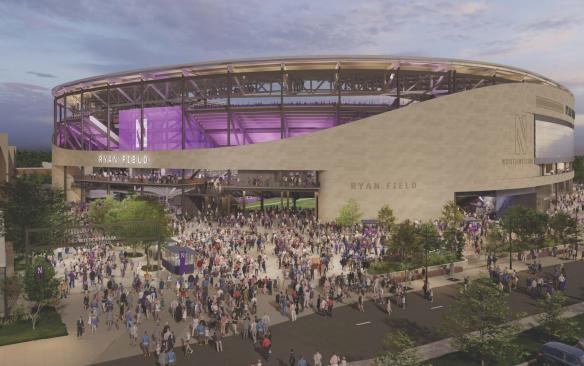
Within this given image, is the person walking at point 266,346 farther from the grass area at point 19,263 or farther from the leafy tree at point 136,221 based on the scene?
the grass area at point 19,263

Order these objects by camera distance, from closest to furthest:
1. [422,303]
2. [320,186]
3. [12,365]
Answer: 1. [12,365]
2. [422,303]
3. [320,186]

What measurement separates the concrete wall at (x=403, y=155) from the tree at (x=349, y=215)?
Answer: 300cm

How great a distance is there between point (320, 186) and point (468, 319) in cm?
3466

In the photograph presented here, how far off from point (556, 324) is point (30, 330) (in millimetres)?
23807

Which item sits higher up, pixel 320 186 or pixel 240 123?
pixel 240 123

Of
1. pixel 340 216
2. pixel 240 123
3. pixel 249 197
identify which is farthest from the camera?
pixel 249 197

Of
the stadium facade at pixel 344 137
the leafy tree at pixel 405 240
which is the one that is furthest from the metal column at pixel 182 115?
the leafy tree at pixel 405 240

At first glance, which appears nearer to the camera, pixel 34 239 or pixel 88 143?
pixel 34 239

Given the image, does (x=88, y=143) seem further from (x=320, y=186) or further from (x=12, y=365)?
(x=12, y=365)

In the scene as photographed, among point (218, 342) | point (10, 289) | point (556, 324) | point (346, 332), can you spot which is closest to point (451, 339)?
point (556, 324)

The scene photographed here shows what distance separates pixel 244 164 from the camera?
54812 millimetres

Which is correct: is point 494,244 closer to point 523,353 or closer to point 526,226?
point 526,226

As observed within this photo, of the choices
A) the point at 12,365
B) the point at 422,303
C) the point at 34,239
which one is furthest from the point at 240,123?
the point at 12,365

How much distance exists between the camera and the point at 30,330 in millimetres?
22000
